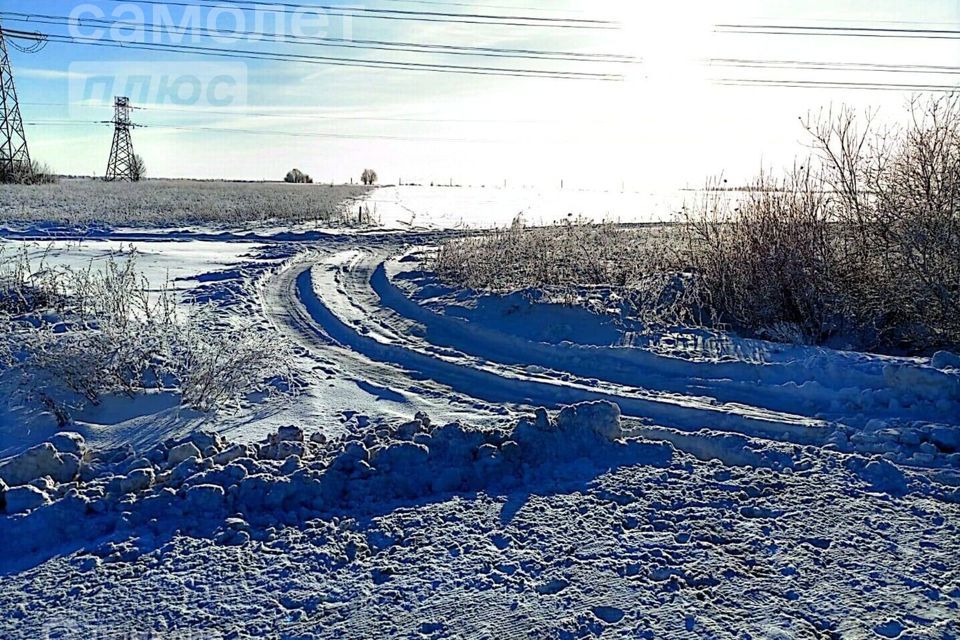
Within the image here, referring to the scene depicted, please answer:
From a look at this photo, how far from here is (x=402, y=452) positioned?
4.61m

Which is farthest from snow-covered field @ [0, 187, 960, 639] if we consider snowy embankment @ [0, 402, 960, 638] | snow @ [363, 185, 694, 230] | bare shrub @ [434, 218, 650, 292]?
snow @ [363, 185, 694, 230]

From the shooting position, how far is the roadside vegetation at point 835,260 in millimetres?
8258

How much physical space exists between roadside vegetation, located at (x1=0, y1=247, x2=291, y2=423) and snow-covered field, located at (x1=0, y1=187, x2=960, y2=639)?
25 cm

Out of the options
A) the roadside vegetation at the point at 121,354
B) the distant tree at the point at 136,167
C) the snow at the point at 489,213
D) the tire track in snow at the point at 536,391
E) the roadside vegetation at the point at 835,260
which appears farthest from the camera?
the distant tree at the point at 136,167

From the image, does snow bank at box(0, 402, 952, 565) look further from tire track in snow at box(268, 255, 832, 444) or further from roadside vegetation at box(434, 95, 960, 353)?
roadside vegetation at box(434, 95, 960, 353)

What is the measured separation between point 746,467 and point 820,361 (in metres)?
2.73

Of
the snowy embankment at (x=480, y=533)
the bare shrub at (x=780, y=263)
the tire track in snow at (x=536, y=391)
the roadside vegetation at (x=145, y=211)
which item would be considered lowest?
the snowy embankment at (x=480, y=533)

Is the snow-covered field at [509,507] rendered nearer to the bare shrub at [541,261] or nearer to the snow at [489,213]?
the bare shrub at [541,261]

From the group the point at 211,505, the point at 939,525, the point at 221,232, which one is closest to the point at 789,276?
the point at 939,525

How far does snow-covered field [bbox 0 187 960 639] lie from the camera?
318 centimetres

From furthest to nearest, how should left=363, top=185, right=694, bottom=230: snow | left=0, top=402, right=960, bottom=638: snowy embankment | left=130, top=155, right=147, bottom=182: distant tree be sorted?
left=130, top=155, right=147, bottom=182: distant tree < left=363, top=185, right=694, bottom=230: snow < left=0, top=402, right=960, bottom=638: snowy embankment

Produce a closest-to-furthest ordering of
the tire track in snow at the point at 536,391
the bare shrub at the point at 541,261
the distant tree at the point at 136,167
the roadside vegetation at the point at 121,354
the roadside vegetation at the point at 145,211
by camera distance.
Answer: the tire track in snow at the point at 536,391
the roadside vegetation at the point at 121,354
the bare shrub at the point at 541,261
the roadside vegetation at the point at 145,211
the distant tree at the point at 136,167

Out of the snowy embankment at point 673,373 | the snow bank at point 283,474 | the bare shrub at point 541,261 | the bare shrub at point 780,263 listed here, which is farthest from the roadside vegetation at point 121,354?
the bare shrub at point 780,263

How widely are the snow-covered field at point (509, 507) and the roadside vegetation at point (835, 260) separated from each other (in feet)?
7.07
